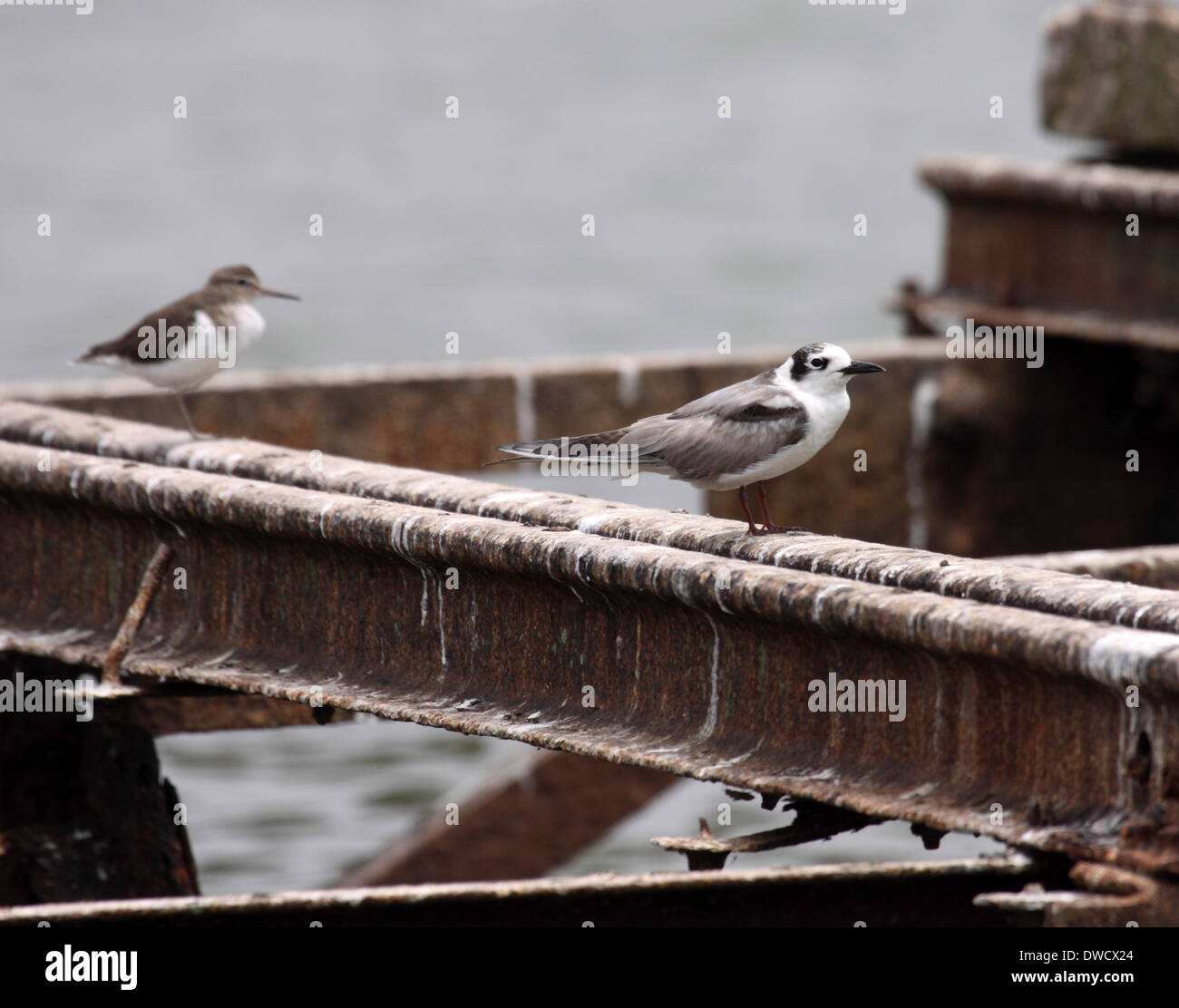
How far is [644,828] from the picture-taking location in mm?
13070

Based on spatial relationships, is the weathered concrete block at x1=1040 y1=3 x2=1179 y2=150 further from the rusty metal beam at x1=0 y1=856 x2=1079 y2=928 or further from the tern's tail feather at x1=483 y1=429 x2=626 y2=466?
the rusty metal beam at x1=0 y1=856 x2=1079 y2=928

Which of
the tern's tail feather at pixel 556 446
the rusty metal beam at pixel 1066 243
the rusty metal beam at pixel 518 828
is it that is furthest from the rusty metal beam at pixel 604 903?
the rusty metal beam at pixel 1066 243

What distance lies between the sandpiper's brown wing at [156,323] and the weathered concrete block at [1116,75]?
6.10 metres

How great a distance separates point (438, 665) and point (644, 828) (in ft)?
25.1

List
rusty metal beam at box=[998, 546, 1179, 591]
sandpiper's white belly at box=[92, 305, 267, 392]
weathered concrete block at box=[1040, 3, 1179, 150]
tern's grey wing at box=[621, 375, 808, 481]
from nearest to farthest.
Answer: tern's grey wing at box=[621, 375, 808, 481], rusty metal beam at box=[998, 546, 1179, 591], sandpiper's white belly at box=[92, 305, 267, 392], weathered concrete block at box=[1040, 3, 1179, 150]

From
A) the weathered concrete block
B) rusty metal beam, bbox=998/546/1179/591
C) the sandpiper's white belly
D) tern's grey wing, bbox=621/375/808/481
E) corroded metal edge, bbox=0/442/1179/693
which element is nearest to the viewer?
corroded metal edge, bbox=0/442/1179/693

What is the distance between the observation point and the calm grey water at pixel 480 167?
26453 millimetres

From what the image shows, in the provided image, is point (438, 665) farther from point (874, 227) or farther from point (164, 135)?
point (164, 135)

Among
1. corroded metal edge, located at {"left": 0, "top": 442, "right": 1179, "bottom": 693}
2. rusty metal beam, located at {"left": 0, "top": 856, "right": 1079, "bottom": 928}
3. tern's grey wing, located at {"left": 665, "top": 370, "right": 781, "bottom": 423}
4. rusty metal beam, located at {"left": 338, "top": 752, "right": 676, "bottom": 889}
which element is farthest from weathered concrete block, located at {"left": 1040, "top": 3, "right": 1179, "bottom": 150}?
rusty metal beam, located at {"left": 0, "top": 856, "right": 1079, "bottom": 928}

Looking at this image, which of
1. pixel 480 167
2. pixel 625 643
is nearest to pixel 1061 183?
pixel 625 643

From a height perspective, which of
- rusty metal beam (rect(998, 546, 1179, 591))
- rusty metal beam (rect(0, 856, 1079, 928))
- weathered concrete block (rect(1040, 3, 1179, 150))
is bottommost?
rusty metal beam (rect(0, 856, 1079, 928))

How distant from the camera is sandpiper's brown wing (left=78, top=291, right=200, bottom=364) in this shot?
7652 mm

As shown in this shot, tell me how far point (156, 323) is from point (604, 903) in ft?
11.1
